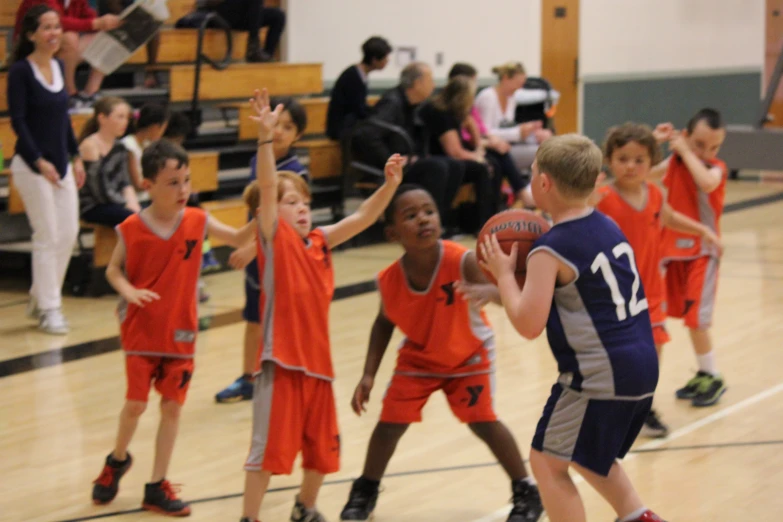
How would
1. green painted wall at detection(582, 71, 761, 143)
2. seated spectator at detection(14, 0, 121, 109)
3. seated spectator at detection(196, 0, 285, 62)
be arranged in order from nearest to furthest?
seated spectator at detection(14, 0, 121, 109) < seated spectator at detection(196, 0, 285, 62) < green painted wall at detection(582, 71, 761, 143)

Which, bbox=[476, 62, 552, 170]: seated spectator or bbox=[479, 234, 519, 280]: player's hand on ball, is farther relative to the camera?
bbox=[476, 62, 552, 170]: seated spectator

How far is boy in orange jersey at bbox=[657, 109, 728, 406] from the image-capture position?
212 inches

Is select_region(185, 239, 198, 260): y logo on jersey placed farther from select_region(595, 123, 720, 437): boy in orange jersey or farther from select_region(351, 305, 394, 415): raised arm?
select_region(595, 123, 720, 437): boy in orange jersey

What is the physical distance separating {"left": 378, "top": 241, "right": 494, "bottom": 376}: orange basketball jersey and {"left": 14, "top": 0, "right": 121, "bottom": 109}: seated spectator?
18.4 feet

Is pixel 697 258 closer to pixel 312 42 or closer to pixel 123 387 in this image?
pixel 123 387

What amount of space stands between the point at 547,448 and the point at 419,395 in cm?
81

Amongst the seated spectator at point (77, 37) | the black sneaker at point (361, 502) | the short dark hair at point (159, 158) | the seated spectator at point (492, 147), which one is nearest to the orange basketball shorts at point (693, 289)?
the black sneaker at point (361, 502)

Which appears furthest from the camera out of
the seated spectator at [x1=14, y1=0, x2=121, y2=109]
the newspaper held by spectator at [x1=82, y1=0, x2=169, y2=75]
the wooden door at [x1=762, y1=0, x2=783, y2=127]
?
the wooden door at [x1=762, y1=0, x2=783, y2=127]

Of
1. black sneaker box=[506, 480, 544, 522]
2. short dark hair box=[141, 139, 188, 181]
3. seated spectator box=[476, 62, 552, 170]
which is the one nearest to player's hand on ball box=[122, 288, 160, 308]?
short dark hair box=[141, 139, 188, 181]

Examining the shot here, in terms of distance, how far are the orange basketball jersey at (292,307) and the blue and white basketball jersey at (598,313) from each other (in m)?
0.82

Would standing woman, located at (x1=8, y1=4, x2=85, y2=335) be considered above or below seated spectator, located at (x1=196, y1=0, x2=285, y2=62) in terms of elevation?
below

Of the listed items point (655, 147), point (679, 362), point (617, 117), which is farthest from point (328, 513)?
point (617, 117)

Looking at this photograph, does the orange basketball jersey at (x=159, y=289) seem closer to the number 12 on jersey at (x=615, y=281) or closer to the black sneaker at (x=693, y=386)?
the number 12 on jersey at (x=615, y=281)

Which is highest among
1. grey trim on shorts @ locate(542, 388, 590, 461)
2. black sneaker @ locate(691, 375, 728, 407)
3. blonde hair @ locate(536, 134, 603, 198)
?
blonde hair @ locate(536, 134, 603, 198)
